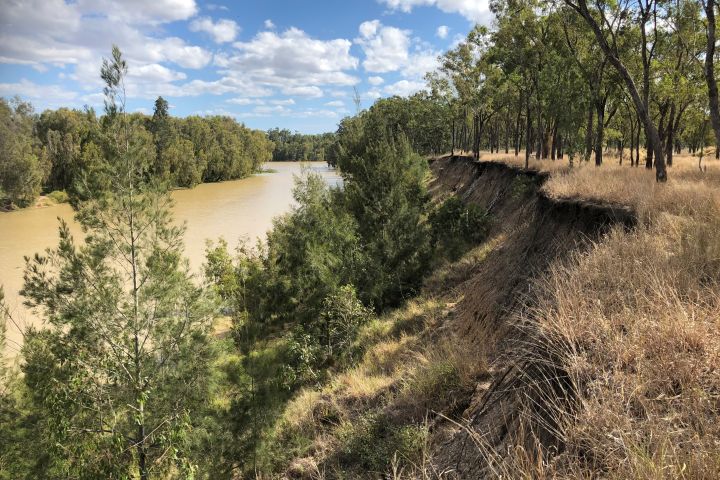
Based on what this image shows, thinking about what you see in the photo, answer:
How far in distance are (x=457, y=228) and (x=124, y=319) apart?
15.6 meters

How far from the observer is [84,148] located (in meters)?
62.1

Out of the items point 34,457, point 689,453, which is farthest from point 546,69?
point 34,457

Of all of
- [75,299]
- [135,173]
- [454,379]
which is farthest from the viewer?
[135,173]

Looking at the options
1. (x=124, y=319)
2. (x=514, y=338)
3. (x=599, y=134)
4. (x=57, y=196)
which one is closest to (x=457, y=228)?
(x=599, y=134)

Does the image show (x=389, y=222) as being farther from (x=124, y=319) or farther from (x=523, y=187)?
(x=124, y=319)

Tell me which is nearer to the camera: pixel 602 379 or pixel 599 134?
pixel 602 379

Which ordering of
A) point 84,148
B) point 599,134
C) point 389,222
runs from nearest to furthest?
point 389,222 < point 599,134 < point 84,148

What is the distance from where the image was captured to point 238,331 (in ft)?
44.1

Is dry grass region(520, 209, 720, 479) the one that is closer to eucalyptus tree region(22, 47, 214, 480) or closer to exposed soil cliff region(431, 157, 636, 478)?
exposed soil cliff region(431, 157, 636, 478)

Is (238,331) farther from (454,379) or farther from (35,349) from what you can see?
(454,379)

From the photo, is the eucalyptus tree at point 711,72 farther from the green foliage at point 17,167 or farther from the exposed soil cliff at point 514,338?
the green foliage at point 17,167

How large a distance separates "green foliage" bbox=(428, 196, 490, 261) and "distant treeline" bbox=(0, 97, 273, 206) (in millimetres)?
12648

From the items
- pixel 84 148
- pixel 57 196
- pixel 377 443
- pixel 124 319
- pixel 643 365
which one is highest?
pixel 84 148

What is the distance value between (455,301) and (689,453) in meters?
11.9
